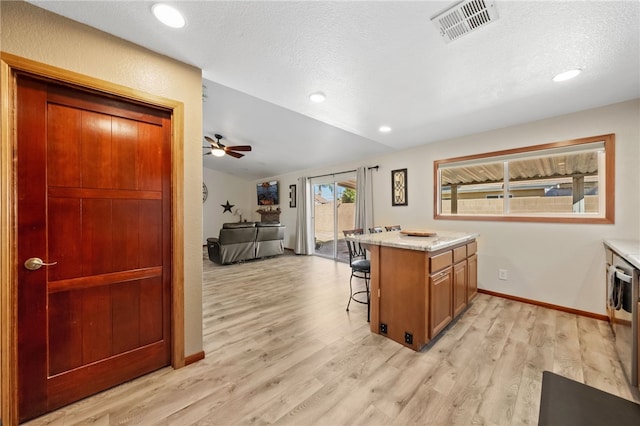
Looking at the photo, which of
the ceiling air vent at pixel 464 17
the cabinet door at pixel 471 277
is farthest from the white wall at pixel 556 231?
the ceiling air vent at pixel 464 17

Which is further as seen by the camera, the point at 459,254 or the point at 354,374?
the point at 459,254

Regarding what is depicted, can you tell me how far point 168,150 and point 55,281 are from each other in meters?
1.06

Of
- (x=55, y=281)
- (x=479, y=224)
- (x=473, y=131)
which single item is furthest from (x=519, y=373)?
(x=55, y=281)

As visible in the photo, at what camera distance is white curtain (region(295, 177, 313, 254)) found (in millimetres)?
6508

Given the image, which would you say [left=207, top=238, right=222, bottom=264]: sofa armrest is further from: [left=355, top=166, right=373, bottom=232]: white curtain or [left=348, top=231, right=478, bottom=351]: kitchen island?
[left=348, top=231, right=478, bottom=351]: kitchen island

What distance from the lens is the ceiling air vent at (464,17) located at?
1324 millimetres

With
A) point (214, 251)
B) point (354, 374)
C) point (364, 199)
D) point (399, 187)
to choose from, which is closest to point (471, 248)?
point (399, 187)

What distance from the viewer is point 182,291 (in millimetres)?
1805

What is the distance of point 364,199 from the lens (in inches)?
198

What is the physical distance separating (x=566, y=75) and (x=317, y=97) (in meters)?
2.16

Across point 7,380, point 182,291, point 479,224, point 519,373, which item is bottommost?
point 519,373

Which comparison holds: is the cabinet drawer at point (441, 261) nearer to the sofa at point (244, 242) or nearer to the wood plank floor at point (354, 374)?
the wood plank floor at point (354, 374)

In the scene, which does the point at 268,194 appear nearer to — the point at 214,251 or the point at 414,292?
the point at 214,251

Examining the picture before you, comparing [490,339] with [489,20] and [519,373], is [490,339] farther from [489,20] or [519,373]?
[489,20]
